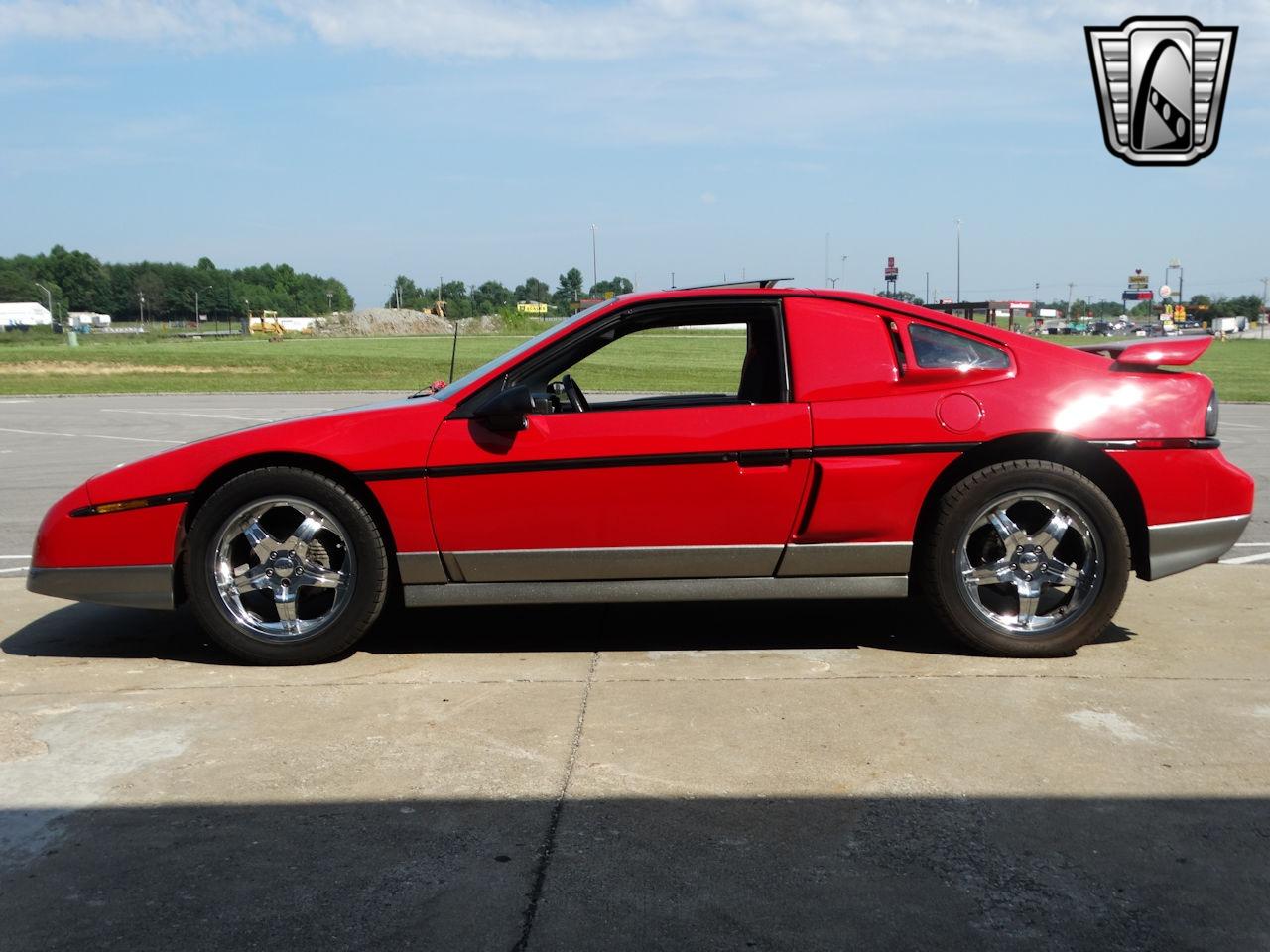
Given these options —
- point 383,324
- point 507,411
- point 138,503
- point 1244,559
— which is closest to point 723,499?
point 507,411

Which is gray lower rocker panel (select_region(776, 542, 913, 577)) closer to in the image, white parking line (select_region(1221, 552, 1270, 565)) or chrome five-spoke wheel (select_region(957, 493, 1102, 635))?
chrome five-spoke wheel (select_region(957, 493, 1102, 635))

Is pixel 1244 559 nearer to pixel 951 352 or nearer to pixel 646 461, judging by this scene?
pixel 951 352

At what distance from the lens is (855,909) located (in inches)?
108

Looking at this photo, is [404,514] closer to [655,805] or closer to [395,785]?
[395,785]

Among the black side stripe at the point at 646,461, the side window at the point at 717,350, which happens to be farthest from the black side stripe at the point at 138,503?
the side window at the point at 717,350

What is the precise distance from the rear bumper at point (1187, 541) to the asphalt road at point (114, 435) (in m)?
2.04

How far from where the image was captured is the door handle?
15.5 ft

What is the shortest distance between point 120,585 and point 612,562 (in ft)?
6.32

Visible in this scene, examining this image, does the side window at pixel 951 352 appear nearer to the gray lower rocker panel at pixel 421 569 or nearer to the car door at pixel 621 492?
the car door at pixel 621 492

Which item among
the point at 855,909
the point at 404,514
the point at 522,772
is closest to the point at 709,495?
the point at 404,514

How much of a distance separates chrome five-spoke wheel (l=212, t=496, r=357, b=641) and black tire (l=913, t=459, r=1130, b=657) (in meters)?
2.30

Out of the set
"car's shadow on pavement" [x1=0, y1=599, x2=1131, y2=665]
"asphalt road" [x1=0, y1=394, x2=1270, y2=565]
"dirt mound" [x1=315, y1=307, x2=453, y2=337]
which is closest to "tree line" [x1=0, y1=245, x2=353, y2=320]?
"dirt mound" [x1=315, y1=307, x2=453, y2=337]

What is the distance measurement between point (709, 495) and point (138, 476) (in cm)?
224

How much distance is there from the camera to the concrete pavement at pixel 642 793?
2.72 metres
